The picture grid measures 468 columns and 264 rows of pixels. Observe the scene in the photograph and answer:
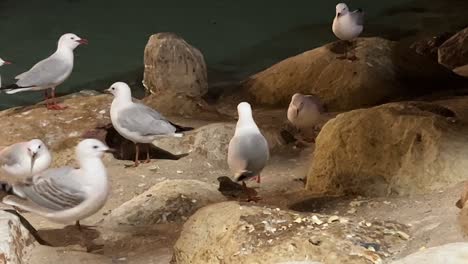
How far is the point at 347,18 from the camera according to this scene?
745cm

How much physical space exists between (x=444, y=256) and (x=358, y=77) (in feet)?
16.3

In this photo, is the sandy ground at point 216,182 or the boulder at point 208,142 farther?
the boulder at point 208,142

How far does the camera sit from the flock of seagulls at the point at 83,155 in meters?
Result: 4.00

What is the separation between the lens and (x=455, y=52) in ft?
28.9

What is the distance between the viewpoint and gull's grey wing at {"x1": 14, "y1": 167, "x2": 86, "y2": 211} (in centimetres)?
397

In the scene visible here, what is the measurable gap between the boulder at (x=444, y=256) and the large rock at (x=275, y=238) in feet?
1.75

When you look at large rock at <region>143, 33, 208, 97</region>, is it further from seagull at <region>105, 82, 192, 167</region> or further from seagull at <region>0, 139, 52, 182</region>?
seagull at <region>0, 139, 52, 182</region>

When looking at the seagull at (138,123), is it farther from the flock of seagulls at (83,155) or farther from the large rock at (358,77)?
the large rock at (358,77)

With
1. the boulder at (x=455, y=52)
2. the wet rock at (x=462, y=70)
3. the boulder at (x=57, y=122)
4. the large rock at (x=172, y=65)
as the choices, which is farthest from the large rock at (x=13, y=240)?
the boulder at (x=455, y=52)

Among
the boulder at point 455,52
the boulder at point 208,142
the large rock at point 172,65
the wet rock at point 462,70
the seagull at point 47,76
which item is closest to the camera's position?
the boulder at point 208,142

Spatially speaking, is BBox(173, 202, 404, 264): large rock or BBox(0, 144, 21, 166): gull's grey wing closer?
BBox(173, 202, 404, 264): large rock

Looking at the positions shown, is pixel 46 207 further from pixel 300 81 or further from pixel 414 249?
pixel 300 81

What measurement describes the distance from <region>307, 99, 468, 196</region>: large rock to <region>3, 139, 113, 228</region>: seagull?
A: 4.73 feet

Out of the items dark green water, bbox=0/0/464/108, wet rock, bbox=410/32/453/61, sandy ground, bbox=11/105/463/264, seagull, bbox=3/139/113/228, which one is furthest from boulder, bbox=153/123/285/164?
wet rock, bbox=410/32/453/61
